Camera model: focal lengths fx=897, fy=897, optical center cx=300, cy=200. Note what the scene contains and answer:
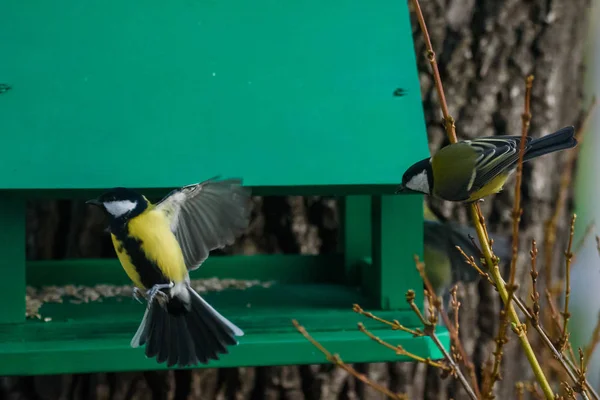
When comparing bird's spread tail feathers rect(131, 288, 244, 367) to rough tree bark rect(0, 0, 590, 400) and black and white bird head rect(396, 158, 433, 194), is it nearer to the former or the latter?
black and white bird head rect(396, 158, 433, 194)

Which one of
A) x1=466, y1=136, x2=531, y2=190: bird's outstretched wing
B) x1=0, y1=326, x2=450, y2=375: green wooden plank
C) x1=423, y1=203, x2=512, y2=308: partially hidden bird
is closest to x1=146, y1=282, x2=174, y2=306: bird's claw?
x1=0, y1=326, x2=450, y2=375: green wooden plank

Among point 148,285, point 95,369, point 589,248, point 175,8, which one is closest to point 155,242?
point 148,285

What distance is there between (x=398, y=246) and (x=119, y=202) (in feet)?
2.43

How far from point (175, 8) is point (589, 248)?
148 cm

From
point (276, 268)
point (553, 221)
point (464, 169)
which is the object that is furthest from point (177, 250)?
point (276, 268)

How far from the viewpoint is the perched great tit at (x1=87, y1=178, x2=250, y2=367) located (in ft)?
5.91

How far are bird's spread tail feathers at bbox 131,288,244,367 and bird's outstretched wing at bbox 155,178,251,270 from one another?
0.13m

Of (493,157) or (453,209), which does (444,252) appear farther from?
(493,157)

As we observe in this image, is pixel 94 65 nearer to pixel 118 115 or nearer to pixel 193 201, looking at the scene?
pixel 118 115

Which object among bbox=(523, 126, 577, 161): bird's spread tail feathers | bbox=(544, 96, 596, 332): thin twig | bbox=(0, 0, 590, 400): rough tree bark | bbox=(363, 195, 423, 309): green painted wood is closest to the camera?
bbox=(544, 96, 596, 332): thin twig

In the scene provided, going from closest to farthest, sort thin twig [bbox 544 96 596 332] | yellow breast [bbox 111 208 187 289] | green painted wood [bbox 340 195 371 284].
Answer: thin twig [bbox 544 96 596 332] < yellow breast [bbox 111 208 187 289] < green painted wood [bbox 340 195 371 284]

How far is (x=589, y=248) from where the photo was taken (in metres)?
2.81

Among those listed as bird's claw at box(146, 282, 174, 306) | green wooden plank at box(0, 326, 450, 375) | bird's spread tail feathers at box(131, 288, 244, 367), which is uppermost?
bird's claw at box(146, 282, 174, 306)

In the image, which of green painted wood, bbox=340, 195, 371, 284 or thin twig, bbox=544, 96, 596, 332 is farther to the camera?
green painted wood, bbox=340, 195, 371, 284
